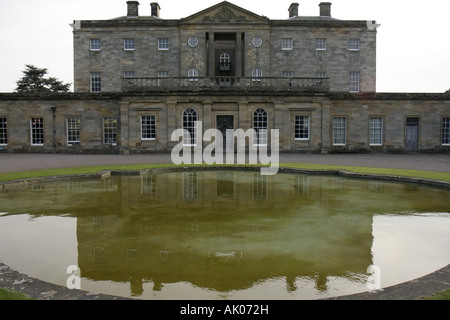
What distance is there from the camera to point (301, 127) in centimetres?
2972

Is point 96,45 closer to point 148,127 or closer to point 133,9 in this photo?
point 133,9

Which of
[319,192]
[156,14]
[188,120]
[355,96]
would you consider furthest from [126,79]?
[319,192]

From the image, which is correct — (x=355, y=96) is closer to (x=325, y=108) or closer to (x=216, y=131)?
(x=325, y=108)

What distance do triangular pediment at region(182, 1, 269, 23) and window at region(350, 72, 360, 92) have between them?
10766mm

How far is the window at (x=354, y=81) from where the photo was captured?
126 feet

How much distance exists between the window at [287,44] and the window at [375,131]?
38.1 feet

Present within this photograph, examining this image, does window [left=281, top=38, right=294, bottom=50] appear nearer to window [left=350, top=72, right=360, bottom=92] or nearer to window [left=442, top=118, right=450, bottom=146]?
window [left=350, top=72, right=360, bottom=92]

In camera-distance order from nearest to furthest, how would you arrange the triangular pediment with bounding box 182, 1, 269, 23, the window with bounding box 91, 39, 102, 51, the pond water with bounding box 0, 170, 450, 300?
the pond water with bounding box 0, 170, 450, 300 < the triangular pediment with bounding box 182, 1, 269, 23 < the window with bounding box 91, 39, 102, 51

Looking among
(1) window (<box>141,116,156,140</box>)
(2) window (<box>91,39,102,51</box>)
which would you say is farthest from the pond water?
(2) window (<box>91,39,102,51</box>)

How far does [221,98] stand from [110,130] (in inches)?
393

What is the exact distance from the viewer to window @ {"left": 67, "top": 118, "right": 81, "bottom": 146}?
103 ft

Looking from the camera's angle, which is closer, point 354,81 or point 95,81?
point 95,81

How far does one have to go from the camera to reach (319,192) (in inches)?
457

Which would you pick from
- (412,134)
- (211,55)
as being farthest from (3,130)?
(412,134)
